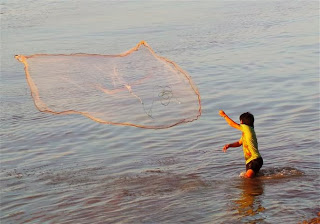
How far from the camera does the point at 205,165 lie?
31.7 feet

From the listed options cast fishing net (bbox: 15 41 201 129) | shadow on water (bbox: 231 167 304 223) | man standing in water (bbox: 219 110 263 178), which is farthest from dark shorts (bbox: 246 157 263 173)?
cast fishing net (bbox: 15 41 201 129)

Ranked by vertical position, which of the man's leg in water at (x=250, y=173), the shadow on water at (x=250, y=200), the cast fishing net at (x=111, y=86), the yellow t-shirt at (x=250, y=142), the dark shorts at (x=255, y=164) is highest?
the cast fishing net at (x=111, y=86)

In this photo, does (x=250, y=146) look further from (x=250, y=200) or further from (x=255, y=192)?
(x=250, y=200)

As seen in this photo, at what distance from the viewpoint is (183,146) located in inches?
421

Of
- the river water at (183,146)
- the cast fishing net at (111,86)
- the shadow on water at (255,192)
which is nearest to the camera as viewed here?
the shadow on water at (255,192)

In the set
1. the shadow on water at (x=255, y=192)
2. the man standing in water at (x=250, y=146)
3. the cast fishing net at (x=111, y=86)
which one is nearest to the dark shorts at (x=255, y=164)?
the man standing in water at (x=250, y=146)

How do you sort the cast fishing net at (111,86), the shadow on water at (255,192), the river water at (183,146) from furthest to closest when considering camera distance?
the cast fishing net at (111,86) < the river water at (183,146) < the shadow on water at (255,192)

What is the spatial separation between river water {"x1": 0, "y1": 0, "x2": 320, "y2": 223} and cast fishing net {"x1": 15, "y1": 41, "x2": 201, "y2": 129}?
887 mm

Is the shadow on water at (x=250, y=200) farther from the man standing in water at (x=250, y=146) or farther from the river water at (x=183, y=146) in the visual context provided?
the man standing in water at (x=250, y=146)

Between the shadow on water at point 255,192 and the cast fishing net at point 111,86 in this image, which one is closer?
the shadow on water at point 255,192

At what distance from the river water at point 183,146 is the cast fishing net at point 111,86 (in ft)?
2.91

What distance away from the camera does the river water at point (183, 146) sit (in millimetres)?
7934

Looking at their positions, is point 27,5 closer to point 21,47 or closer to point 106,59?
point 21,47

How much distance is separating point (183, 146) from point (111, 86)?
2.06 metres
